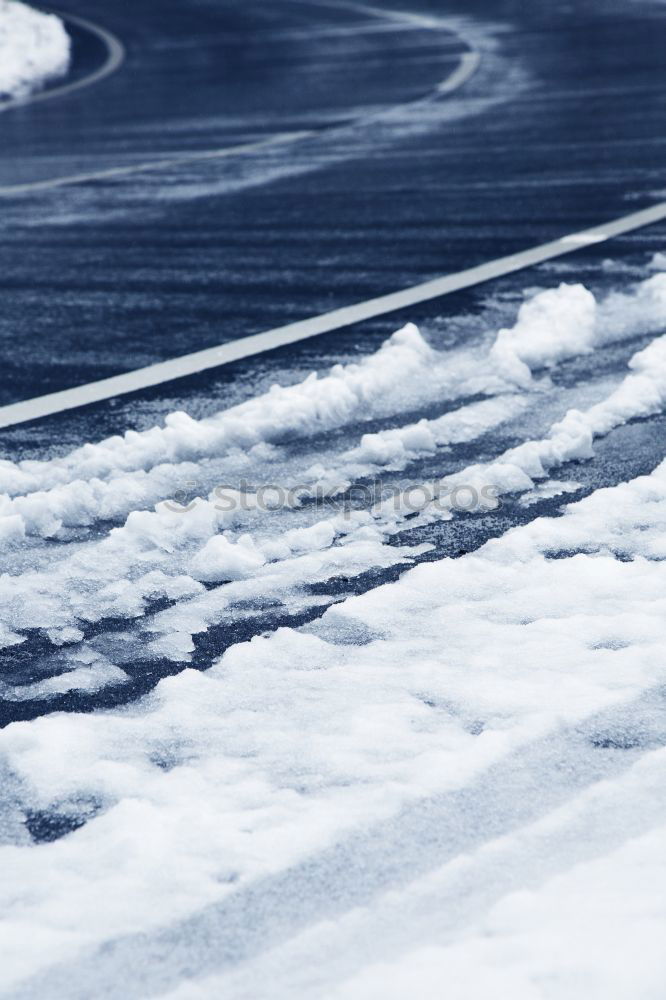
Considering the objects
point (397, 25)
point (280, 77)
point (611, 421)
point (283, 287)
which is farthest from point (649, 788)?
point (397, 25)

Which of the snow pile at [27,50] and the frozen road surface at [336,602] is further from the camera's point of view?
the snow pile at [27,50]

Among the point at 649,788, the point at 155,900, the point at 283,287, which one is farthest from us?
the point at 283,287

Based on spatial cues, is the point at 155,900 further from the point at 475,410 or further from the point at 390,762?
the point at 475,410

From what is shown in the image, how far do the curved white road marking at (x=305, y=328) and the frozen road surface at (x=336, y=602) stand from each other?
3cm

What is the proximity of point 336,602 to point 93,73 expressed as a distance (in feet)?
51.2

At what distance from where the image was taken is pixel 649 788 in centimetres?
275

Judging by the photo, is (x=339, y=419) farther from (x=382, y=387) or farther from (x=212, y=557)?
(x=212, y=557)

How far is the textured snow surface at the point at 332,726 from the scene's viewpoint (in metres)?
2.39

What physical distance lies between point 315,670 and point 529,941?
101cm

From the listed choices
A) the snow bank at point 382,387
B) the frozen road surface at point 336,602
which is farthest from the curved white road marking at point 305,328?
the snow bank at point 382,387

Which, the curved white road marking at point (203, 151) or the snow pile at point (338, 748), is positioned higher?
the snow pile at point (338, 748)

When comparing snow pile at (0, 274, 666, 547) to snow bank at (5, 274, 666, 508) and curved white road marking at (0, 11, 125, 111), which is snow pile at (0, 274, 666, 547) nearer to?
snow bank at (5, 274, 666, 508)

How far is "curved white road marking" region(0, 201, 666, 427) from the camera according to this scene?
17.4ft

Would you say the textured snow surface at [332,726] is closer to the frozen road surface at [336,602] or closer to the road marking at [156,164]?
the frozen road surface at [336,602]
